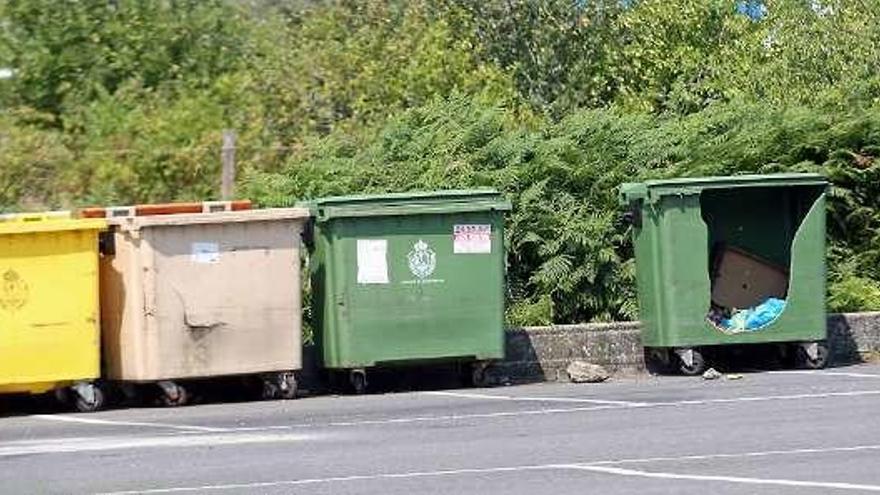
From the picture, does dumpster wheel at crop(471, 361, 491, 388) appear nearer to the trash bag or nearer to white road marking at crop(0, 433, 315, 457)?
the trash bag

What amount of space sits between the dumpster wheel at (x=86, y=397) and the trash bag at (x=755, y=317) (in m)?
4.79

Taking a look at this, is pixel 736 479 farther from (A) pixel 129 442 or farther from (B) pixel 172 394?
(B) pixel 172 394

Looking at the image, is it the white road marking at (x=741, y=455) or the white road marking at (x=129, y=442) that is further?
the white road marking at (x=129, y=442)

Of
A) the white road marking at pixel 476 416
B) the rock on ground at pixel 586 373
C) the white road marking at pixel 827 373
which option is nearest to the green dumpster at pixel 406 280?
the rock on ground at pixel 586 373

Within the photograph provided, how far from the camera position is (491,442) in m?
12.2

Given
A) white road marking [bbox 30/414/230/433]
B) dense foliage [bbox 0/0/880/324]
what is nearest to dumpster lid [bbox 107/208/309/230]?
white road marking [bbox 30/414/230/433]

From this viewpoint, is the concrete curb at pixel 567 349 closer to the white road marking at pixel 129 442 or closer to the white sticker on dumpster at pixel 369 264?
the white sticker on dumpster at pixel 369 264

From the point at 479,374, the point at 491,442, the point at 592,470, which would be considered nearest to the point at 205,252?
the point at 479,374

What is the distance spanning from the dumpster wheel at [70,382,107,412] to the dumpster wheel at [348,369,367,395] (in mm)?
1854

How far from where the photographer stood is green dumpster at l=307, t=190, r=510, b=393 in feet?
50.6

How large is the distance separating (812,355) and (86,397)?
5.54 meters

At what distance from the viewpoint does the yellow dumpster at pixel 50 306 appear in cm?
1464

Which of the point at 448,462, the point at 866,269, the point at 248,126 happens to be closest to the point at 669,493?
the point at 448,462

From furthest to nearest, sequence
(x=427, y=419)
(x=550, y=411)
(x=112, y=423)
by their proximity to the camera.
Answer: (x=112, y=423) < (x=550, y=411) < (x=427, y=419)
